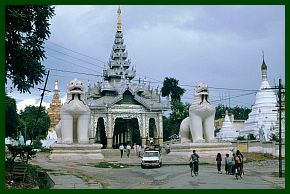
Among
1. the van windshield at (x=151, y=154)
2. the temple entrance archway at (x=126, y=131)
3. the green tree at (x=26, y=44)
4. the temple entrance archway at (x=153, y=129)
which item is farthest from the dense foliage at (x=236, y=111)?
the green tree at (x=26, y=44)

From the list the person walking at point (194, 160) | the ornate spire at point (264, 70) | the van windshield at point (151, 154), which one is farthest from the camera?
the ornate spire at point (264, 70)

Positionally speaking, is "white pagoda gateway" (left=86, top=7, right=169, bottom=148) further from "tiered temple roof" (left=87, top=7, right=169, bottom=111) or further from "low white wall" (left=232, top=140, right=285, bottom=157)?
"low white wall" (left=232, top=140, right=285, bottom=157)

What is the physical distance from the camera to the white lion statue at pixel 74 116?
104 ft

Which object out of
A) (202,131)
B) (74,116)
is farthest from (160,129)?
(74,116)

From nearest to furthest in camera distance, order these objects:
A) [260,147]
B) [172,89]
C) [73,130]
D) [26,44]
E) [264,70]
A: [26,44]
[73,130]
[260,147]
[264,70]
[172,89]

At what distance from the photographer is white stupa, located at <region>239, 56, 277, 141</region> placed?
2004 inches

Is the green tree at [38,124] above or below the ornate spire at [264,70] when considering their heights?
below

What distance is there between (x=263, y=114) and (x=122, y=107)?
16115mm

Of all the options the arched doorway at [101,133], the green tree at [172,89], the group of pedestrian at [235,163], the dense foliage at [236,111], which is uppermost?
the green tree at [172,89]

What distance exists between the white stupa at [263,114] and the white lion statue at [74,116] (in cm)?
2395

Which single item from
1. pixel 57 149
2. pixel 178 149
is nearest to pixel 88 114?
pixel 57 149

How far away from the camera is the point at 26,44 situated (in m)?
18.1

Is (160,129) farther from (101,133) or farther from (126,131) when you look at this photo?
(101,133)

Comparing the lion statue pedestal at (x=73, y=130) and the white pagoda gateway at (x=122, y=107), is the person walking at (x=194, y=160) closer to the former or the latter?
the lion statue pedestal at (x=73, y=130)
